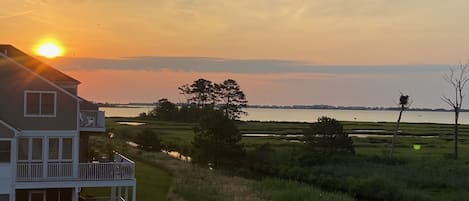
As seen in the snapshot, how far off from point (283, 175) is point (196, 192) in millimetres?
17886

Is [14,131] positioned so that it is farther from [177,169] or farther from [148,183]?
[177,169]

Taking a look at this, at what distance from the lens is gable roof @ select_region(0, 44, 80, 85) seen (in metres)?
31.1

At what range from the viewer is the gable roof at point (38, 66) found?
31125mm

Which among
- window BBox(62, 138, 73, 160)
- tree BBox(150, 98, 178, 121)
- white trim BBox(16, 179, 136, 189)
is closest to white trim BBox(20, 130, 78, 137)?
window BBox(62, 138, 73, 160)

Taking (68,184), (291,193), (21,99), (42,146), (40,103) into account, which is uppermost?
(21,99)

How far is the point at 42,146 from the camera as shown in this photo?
29.5 meters

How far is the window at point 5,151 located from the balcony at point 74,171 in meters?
0.66

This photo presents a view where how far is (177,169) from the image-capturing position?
54469mm

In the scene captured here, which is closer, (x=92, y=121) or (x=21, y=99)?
(x=21, y=99)

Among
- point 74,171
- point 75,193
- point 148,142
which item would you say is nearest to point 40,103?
point 74,171

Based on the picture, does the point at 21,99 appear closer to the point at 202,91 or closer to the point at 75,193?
the point at 75,193

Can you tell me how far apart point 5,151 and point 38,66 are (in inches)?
216

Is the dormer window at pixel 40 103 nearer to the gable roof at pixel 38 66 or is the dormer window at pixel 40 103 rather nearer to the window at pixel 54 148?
the window at pixel 54 148

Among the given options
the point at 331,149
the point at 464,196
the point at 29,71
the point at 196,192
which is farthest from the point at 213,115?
the point at 29,71
